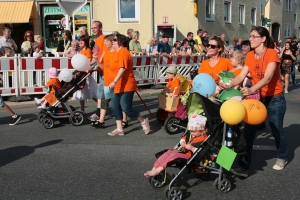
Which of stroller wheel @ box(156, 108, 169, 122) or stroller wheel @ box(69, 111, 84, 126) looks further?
stroller wheel @ box(156, 108, 169, 122)

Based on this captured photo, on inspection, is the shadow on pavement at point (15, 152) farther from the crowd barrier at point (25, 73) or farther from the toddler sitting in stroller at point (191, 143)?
the crowd barrier at point (25, 73)

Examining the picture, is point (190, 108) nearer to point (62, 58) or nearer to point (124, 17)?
point (62, 58)

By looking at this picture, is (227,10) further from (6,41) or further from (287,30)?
(6,41)

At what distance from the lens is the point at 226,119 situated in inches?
177

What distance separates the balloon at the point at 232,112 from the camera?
175 inches

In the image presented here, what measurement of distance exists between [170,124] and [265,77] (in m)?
3.18

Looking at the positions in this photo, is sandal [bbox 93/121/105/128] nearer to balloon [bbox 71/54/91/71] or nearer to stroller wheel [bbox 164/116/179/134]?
balloon [bbox 71/54/91/71]

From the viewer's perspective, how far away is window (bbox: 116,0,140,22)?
22.1 m

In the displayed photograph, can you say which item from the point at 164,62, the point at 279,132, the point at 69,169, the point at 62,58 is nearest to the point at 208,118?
the point at 279,132

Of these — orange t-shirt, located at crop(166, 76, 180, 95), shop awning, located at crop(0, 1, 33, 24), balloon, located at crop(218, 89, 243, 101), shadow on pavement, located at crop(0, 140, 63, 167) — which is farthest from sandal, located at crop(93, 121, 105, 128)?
shop awning, located at crop(0, 1, 33, 24)

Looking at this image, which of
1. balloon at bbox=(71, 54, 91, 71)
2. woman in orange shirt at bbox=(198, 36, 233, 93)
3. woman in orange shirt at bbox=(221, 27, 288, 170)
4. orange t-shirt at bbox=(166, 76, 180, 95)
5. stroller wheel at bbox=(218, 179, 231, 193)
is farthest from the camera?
orange t-shirt at bbox=(166, 76, 180, 95)

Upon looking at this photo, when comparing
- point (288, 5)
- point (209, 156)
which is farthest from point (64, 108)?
point (288, 5)

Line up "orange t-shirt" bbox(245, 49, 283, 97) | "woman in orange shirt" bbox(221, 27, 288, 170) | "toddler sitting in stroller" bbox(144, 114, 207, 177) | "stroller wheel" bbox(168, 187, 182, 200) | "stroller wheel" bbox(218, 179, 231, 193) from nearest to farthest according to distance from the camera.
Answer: "stroller wheel" bbox(168, 187, 182, 200), "toddler sitting in stroller" bbox(144, 114, 207, 177), "stroller wheel" bbox(218, 179, 231, 193), "woman in orange shirt" bbox(221, 27, 288, 170), "orange t-shirt" bbox(245, 49, 283, 97)

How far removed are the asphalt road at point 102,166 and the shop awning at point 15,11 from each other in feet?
45.4
